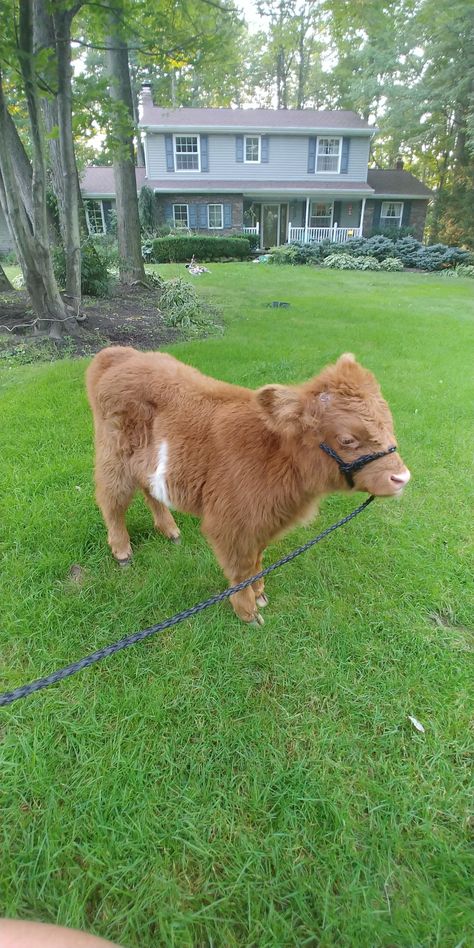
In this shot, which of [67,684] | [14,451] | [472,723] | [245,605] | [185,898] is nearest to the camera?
[185,898]

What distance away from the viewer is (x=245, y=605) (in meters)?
2.69

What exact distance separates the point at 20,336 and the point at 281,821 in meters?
8.07

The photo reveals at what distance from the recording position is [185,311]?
945 cm

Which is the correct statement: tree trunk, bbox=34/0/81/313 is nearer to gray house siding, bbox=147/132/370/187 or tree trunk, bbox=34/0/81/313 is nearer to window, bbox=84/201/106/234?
gray house siding, bbox=147/132/370/187

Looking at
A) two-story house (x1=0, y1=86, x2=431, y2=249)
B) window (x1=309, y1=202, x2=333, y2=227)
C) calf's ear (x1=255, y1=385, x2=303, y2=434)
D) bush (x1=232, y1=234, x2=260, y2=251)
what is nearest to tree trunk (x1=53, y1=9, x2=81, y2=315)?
calf's ear (x1=255, y1=385, x2=303, y2=434)

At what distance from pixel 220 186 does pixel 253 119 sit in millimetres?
5006

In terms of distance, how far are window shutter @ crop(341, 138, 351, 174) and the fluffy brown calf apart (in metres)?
31.6

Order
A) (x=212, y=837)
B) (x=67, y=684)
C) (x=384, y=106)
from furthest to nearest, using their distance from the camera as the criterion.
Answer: (x=384, y=106)
(x=67, y=684)
(x=212, y=837)

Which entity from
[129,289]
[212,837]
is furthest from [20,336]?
[212,837]

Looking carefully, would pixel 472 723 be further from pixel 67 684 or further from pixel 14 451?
pixel 14 451

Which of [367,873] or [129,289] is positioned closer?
[367,873]

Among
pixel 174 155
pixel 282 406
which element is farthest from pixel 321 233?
pixel 282 406

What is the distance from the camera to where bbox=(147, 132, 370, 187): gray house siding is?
2625 cm

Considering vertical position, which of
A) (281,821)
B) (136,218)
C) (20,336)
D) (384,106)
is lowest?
(281,821)
